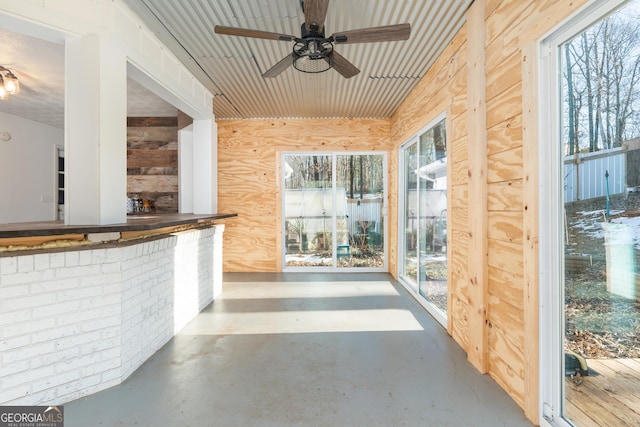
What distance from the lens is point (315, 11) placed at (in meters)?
2.11

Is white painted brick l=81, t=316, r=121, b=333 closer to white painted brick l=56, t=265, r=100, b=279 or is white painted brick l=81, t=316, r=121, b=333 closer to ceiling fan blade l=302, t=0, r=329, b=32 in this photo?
white painted brick l=56, t=265, r=100, b=279

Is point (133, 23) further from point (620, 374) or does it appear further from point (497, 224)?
point (620, 374)

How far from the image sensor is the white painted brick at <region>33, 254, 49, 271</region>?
75.2 inches

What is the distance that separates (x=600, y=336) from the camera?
1543mm

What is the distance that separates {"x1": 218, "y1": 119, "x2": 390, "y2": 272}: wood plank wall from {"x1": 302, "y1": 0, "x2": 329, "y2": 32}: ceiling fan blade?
3505 millimetres

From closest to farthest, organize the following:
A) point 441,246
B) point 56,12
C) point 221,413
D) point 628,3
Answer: point 628,3 → point 221,413 → point 56,12 → point 441,246

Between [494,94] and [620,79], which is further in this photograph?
[494,94]

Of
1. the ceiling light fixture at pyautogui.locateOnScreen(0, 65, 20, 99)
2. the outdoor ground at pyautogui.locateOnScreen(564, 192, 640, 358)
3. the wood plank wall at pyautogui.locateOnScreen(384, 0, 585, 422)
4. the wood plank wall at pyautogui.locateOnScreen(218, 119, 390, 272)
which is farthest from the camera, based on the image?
the wood plank wall at pyautogui.locateOnScreen(218, 119, 390, 272)

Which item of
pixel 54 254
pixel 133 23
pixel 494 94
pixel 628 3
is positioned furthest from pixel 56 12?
pixel 628 3

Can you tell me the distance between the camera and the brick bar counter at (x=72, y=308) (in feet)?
6.09

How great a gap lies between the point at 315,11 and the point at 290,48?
1173 millimetres

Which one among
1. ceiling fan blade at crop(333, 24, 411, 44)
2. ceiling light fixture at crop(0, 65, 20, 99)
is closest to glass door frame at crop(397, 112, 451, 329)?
ceiling fan blade at crop(333, 24, 411, 44)

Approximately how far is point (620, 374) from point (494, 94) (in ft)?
5.70

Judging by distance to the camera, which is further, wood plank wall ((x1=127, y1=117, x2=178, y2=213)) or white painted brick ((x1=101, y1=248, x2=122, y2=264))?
wood plank wall ((x1=127, y1=117, x2=178, y2=213))
